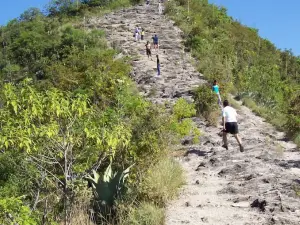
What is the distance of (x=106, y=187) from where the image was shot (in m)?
8.45

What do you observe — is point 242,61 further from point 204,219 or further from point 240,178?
point 204,219

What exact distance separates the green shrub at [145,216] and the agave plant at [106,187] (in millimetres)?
833

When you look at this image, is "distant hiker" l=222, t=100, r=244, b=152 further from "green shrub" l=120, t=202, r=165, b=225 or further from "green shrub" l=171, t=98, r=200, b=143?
"green shrub" l=120, t=202, r=165, b=225

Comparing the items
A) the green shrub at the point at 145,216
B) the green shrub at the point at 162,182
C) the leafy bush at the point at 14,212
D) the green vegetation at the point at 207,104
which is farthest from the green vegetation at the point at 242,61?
the leafy bush at the point at 14,212

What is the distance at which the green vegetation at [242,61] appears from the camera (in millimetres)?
17656

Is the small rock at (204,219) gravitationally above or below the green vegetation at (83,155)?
below

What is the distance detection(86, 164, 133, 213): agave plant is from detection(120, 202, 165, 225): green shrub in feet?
2.73

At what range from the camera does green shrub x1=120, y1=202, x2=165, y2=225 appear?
7273 millimetres

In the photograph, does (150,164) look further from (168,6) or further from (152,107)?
(168,6)

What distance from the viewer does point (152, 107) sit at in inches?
415

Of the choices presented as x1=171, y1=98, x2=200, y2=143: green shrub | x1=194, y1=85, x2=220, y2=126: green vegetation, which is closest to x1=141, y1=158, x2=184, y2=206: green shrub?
x1=171, y1=98, x2=200, y2=143: green shrub

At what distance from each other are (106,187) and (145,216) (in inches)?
53.6

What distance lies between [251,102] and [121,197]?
11281 millimetres

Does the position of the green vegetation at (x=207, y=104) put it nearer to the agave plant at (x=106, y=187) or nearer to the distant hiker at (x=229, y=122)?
the distant hiker at (x=229, y=122)
